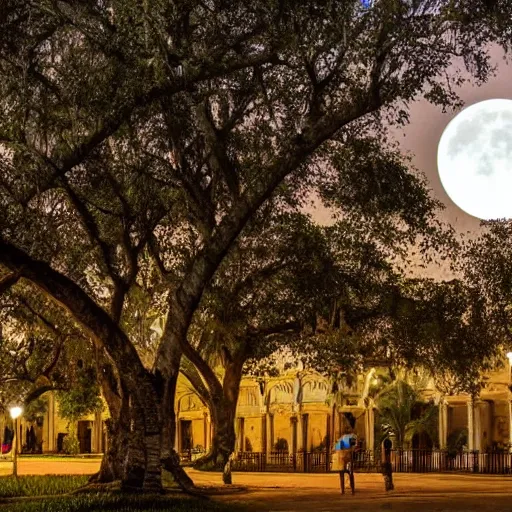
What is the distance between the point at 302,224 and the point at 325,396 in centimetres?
1613

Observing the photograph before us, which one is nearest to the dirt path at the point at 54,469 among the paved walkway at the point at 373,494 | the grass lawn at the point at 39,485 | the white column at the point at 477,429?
the grass lawn at the point at 39,485

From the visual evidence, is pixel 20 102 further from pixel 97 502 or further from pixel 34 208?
pixel 97 502

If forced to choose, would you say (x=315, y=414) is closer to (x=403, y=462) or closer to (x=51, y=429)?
(x=403, y=462)

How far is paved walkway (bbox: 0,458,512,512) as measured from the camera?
18203mm

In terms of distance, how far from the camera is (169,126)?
64.9 ft

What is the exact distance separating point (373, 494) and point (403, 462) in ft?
46.1

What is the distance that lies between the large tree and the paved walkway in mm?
2709

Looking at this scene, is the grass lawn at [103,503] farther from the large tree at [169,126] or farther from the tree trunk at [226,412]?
the tree trunk at [226,412]

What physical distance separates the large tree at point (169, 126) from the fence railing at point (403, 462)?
12.3m

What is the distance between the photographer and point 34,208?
18.5 metres

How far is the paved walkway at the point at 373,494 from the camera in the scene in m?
18.2

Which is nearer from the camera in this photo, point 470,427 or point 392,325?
point 392,325

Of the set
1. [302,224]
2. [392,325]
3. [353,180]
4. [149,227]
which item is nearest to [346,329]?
[392,325]

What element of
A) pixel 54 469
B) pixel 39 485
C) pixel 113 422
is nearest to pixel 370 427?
pixel 54 469
